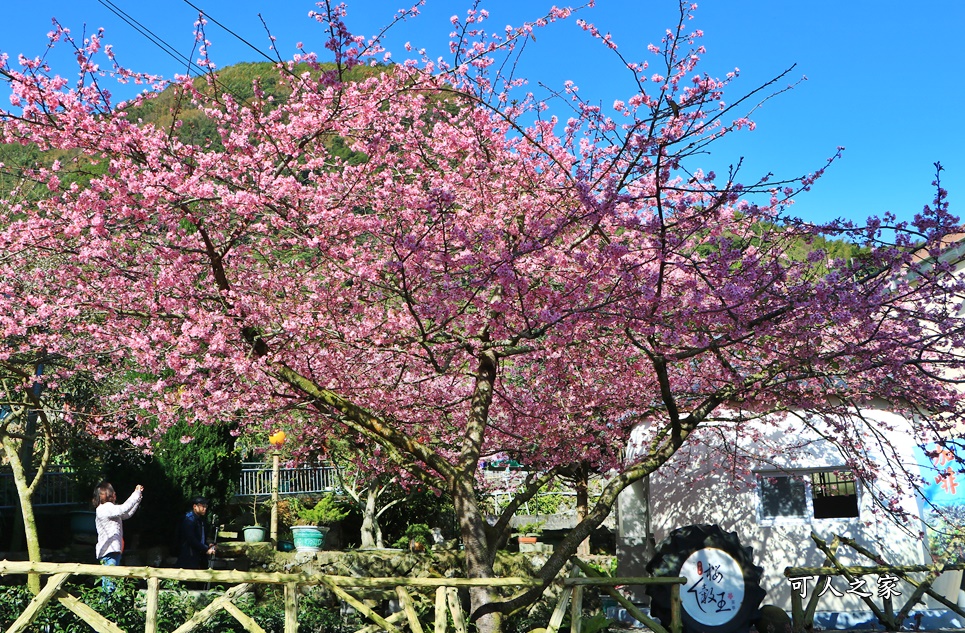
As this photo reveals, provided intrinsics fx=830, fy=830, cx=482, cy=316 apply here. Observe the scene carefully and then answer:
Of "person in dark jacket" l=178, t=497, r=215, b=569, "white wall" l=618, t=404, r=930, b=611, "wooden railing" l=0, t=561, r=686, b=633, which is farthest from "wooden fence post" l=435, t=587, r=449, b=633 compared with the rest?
"white wall" l=618, t=404, r=930, b=611

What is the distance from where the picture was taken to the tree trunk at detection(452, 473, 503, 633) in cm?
625

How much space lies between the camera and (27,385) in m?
8.41

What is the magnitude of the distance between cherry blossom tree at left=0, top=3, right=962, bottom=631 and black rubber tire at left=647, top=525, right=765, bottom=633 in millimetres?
1855

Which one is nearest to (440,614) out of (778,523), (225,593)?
(225,593)

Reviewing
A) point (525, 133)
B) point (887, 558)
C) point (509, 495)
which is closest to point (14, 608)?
point (525, 133)

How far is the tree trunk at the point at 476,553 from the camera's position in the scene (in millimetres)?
6254

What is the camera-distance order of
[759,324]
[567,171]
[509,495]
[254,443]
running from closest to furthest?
[759,324] → [567,171] → [254,443] → [509,495]

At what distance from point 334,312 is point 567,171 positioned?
220cm

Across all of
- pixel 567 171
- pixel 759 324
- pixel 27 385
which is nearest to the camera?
pixel 759 324

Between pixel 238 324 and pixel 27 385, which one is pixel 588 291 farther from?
pixel 27 385

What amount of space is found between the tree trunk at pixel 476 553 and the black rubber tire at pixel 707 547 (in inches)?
94.8

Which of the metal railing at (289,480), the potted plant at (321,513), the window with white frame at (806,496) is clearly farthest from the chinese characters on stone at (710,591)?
the metal railing at (289,480)

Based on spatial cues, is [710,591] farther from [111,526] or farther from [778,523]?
[111,526]

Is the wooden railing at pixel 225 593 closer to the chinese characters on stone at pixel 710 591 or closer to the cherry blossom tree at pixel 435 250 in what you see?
the cherry blossom tree at pixel 435 250
